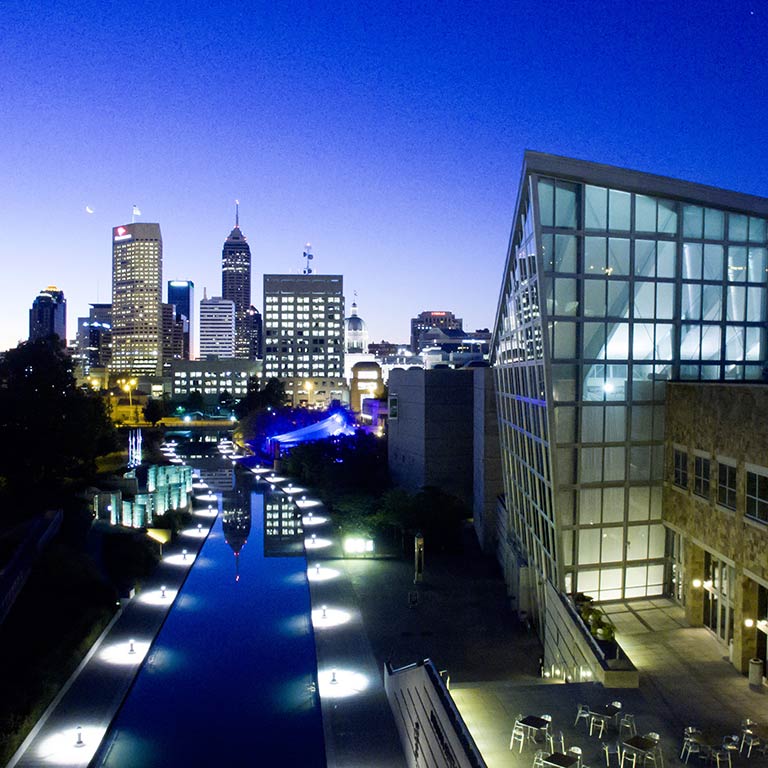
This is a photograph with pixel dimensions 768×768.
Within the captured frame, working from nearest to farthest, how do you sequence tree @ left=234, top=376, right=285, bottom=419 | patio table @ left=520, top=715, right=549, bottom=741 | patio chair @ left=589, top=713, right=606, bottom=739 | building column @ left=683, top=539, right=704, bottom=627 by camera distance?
patio table @ left=520, top=715, right=549, bottom=741 → patio chair @ left=589, top=713, right=606, bottom=739 → building column @ left=683, top=539, right=704, bottom=627 → tree @ left=234, top=376, right=285, bottom=419

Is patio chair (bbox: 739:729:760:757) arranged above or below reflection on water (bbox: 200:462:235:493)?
above

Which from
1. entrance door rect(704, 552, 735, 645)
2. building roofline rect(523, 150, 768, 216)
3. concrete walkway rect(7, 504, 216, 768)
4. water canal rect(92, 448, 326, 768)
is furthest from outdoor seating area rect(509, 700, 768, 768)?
building roofline rect(523, 150, 768, 216)

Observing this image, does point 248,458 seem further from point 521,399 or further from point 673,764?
point 673,764

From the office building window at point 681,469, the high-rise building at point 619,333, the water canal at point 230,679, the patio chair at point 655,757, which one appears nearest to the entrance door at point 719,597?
the office building window at point 681,469

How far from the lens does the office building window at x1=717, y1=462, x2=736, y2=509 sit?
63.3 feet

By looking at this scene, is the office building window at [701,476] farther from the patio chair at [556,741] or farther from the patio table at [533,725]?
the patio table at [533,725]

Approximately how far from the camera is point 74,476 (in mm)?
48094

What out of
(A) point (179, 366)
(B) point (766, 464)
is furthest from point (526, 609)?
(A) point (179, 366)

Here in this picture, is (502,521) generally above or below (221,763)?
above

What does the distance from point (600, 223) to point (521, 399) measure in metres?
7.15

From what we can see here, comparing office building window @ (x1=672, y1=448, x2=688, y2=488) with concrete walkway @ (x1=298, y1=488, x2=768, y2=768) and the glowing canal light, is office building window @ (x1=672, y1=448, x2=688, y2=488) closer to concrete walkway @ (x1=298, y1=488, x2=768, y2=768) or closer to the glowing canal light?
concrete walkway @ (x1=298, y1=488, x2=768, y2=768)

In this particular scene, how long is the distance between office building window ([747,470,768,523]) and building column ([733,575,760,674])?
5.61 feet

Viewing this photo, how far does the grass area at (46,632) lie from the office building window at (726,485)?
17.9m

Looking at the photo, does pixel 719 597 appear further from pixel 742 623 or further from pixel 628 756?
pixel 628 756
